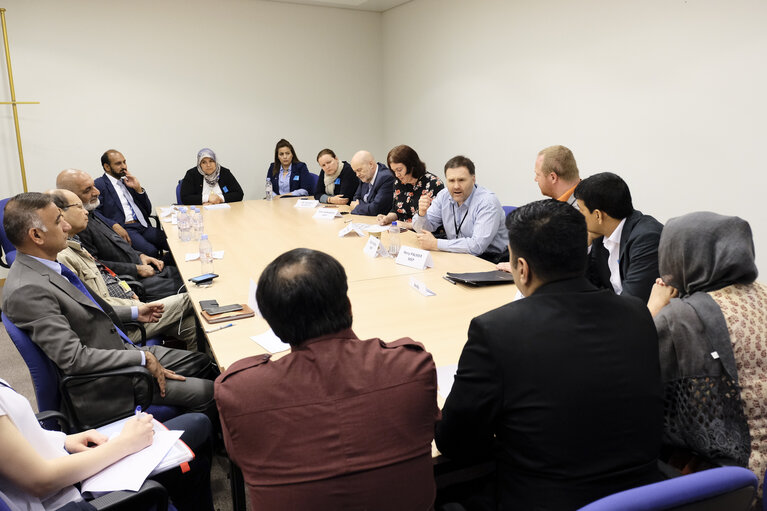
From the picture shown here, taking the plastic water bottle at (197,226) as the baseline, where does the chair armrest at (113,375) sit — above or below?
below

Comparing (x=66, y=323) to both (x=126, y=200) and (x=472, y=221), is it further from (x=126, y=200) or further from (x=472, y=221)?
(x=126, y=200)

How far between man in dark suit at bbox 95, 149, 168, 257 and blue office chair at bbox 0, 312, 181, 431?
3.04m

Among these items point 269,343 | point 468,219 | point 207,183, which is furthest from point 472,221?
point 207,183

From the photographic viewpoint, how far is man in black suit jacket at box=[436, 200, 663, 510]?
1.23 m

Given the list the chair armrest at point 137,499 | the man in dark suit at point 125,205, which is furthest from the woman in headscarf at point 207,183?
the chair armrest at point 137,499

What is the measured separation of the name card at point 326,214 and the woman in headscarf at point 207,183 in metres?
1.52

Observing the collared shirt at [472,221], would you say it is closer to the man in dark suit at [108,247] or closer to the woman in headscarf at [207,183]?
the man in dark suit at [108,247]

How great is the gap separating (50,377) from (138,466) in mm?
699

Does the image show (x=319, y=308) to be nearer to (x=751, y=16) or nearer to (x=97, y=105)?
(x=751, y=16)

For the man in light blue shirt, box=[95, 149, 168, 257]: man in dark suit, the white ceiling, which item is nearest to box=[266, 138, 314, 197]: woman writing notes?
box=[95, 149, 168, 257]: man in dark suit

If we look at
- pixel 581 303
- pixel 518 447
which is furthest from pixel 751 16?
pixel 518 447

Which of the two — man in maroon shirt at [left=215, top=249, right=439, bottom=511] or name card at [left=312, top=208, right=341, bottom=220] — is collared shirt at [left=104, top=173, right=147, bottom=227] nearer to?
name card at [left=312, top=208, right=341, bottom=220]

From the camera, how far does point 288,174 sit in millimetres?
6629

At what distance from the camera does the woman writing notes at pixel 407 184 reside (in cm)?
439
